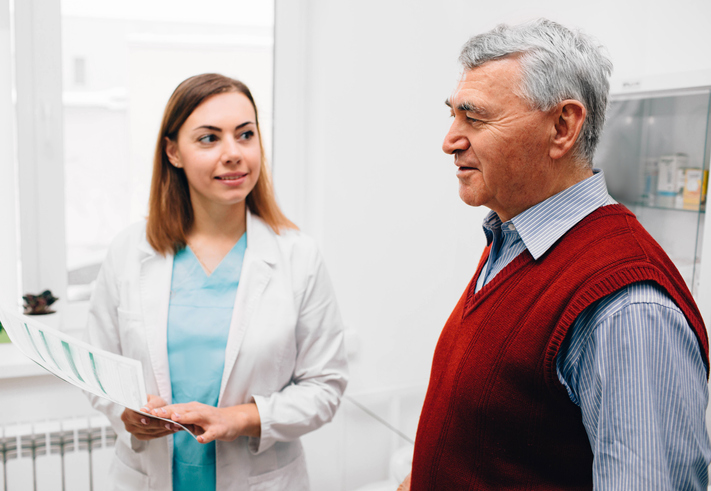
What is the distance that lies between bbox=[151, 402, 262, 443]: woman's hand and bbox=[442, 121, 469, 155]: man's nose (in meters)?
0.74

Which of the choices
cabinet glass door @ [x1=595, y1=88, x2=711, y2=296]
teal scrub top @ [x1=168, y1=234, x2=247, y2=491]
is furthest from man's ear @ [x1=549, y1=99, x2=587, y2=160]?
teal scrub top @ [x1=168, y1=234, x2=247, y2=491]

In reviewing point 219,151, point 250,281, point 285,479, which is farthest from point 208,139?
point 285,479

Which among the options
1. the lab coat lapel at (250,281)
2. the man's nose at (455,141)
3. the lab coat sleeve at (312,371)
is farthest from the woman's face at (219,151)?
the man's nose at (455,141)

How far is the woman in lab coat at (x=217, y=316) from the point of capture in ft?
4.31

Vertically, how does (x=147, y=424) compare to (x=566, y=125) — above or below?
below

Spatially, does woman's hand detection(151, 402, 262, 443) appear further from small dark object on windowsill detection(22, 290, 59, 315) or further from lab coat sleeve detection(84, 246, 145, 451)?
small dark object on windowsill detection(22, 290, 59, 315)

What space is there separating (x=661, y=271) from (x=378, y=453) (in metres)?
1.86

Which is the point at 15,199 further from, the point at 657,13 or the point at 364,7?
the point at 657,13

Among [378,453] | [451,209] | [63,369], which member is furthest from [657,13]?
[378,453]

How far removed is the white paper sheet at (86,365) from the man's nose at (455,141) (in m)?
0.64

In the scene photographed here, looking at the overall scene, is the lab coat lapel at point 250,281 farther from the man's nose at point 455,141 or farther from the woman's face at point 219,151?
the man's nose at point 455,141

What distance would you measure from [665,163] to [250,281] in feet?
3.36

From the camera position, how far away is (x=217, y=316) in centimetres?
135

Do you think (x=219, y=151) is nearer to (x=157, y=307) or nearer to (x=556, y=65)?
(x=157, y=307)
